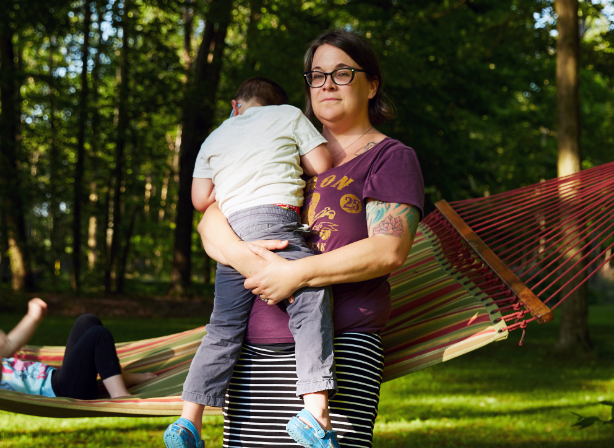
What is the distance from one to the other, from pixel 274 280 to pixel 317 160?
432mm

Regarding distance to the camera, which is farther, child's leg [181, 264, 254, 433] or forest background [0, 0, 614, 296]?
forest background [0, 0, 614, 296]

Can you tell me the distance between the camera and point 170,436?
1.60m

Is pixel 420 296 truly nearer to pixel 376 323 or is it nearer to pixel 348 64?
pixel 376 323

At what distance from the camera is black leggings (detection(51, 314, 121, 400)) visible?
270cm

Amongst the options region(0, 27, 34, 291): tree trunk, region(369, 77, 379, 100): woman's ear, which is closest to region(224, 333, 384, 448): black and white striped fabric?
region(369, 77, 379, 100): woman's ear

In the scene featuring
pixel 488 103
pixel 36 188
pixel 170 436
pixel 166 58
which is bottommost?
pixel 170 436

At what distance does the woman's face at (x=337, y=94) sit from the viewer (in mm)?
1860

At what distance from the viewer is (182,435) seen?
1.61 meters

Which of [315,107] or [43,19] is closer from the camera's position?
[315,107]

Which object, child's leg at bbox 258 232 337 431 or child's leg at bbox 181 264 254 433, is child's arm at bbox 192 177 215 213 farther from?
child's leg at bbox 258 232 337 431

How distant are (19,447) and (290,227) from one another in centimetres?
278

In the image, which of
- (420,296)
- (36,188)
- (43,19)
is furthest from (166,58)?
(420,296)

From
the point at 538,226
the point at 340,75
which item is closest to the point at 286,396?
the point at 340,75

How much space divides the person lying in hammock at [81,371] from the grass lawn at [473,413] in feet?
3.23
